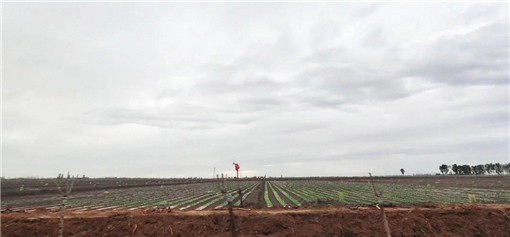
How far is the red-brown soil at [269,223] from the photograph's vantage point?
53.7ft

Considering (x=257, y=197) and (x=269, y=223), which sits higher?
(x=269, y=223)

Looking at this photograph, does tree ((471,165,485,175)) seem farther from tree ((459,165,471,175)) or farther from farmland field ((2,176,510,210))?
farmland field ((2,176,510,210))

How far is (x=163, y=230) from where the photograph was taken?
16.3 m

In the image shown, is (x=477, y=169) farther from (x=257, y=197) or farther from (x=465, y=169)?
(x=257, y=197)

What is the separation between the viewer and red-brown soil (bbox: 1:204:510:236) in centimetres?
1636

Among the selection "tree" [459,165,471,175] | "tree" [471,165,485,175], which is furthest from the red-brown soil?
"tree" [471,165,485,175]

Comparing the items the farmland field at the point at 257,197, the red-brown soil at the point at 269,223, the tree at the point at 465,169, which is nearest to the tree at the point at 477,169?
the tree at the point at 465,169

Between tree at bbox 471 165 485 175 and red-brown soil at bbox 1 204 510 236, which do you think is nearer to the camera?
red-brown soil at bbox 1 204 510 236

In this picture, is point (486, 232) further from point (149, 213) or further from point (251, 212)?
point (149, 213)

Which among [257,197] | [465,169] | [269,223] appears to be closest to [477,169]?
[465,169]

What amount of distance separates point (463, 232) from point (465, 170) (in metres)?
215

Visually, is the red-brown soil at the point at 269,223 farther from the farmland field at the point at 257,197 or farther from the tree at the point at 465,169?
the tree at the point at 465,169

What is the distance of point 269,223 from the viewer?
16.6 m

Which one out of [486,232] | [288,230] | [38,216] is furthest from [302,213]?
[38,216]
